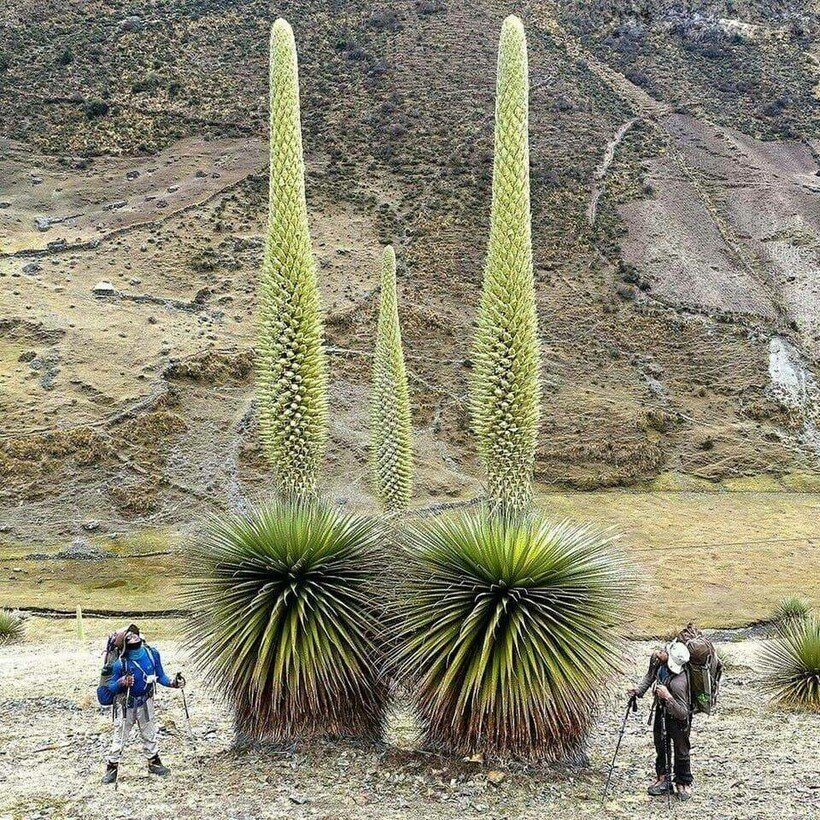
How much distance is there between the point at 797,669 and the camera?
417 inches

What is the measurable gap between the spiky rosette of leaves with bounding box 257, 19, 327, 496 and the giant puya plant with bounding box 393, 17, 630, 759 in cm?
153

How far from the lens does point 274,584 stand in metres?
7.32

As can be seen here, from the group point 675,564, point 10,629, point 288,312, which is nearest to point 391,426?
point 288,312

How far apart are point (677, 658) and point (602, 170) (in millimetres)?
46814

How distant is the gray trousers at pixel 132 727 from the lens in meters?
7.11

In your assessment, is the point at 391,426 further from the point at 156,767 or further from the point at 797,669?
the point at 156,767

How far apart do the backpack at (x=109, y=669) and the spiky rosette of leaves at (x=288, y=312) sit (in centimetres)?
204

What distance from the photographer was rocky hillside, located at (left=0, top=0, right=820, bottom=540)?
32.4 m

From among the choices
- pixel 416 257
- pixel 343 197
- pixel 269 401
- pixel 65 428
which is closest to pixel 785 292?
pixel 416 257

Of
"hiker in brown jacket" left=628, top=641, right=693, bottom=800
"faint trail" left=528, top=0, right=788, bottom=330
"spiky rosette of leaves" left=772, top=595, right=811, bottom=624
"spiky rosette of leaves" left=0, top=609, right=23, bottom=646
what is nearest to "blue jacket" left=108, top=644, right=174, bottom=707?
"hiker in brown jacket" left=628, top=641, right=693, bottom=800

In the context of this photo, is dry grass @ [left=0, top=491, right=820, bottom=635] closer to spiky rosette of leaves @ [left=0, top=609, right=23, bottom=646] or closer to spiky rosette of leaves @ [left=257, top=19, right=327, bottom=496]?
spiky rosette of leaves @ [left=0, top=609, right=23, bottom=646]

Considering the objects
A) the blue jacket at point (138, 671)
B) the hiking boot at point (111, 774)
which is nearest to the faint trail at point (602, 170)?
the blue jacket at point (138, 671)

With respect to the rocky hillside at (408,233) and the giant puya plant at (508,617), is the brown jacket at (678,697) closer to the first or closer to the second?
the giant puya plant at (508,617)

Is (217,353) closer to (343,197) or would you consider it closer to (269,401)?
(343,197)
